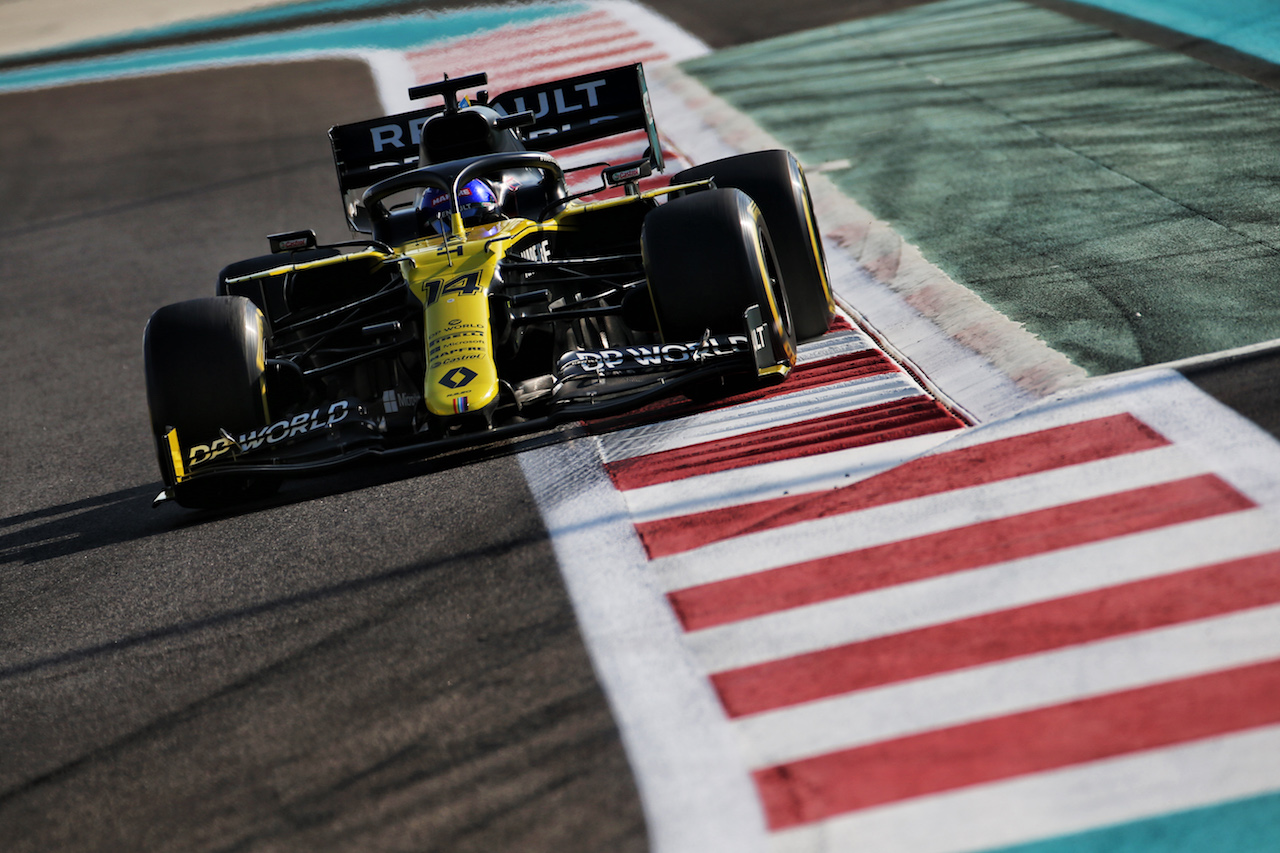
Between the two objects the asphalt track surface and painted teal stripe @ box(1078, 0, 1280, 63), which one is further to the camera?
painted teal stripe @ box(1078, 0, 1280, 63)

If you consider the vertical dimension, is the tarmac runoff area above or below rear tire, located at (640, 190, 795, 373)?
below

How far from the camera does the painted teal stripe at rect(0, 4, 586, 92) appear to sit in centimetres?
2012

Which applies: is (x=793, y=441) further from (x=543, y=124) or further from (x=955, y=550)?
(x=543, y=124)

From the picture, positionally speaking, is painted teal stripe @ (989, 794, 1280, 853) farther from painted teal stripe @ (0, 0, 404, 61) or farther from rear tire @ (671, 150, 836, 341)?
painted teal stripe @ (0, 0, 404, 61)

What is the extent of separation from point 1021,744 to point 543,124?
21.0ft

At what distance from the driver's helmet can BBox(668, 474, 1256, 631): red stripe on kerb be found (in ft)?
10.6

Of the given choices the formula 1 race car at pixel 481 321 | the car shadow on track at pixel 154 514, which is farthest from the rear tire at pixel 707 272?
the car shadow on track at pixel 154 514

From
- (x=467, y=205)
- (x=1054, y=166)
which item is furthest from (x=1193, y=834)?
(x=1054, y=166)

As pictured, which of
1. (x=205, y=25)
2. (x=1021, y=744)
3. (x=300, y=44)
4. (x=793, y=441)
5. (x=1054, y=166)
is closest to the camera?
(x=1021, y=744)

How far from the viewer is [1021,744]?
11.2 ft

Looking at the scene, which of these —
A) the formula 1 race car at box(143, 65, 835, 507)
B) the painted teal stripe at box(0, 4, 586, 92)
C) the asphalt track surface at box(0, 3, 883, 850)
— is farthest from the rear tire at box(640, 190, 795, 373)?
the painted teal stripe at box(0, 4, 586, 92)

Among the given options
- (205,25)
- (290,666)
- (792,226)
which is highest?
(205,25)

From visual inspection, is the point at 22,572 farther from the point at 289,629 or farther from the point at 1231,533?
the point at 1231,533

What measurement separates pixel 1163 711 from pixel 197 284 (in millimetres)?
10726
